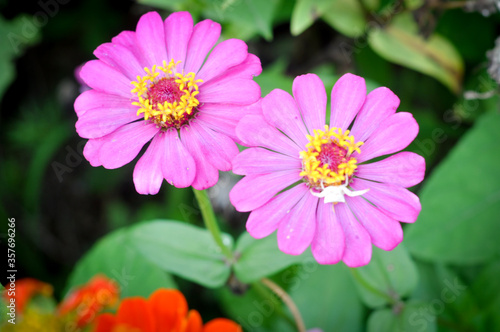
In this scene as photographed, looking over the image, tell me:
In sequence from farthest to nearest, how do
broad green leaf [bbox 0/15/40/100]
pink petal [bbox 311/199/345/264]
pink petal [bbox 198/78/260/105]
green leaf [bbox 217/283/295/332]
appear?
broad green leaf [bbox 0/15/40/100] < green leaf [bbox 217/283/295/332] < pink petal [bbox 198/78/260/105] < pink petal [bbox 311/199/345/264]

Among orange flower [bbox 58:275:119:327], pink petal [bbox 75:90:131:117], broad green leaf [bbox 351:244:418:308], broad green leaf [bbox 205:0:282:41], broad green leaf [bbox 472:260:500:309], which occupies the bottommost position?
broad green leaf [bbox 472:260:500:309]

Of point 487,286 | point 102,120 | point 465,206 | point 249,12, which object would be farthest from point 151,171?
point 487,286

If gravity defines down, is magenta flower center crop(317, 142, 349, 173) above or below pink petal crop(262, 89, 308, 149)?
below

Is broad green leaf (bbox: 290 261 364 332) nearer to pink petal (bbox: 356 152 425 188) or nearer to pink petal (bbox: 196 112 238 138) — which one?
pink petal (bbox: 356 152 425 188)

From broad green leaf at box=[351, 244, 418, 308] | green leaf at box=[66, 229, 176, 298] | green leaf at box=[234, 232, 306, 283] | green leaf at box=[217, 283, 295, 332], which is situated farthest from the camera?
green leaf at box=[217, 283, 295, 332]

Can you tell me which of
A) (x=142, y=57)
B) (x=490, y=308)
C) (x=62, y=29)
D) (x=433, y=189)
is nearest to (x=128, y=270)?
(x=142, y=57)

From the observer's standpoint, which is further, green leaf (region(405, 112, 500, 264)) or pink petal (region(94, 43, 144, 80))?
green leaf (region(405, 112, 500, 264))

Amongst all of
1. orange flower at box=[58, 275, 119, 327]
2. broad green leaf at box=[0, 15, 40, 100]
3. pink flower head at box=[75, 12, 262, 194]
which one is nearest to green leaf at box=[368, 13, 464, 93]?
pink flower head at box=[75, 12, 262, 194]
